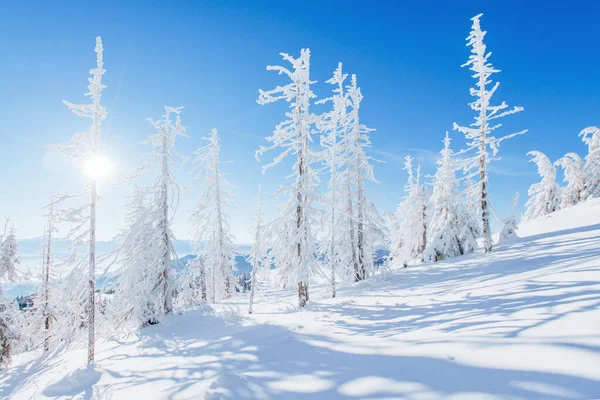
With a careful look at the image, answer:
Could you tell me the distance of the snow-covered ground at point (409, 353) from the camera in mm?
3508

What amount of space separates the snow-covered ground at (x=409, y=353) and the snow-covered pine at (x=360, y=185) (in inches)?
309

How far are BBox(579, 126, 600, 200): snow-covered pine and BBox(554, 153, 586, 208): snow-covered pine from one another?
7.91 feet

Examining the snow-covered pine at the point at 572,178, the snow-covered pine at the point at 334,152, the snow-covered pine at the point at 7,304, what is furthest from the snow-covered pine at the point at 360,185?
the snow-covered pine at the point at 572,178

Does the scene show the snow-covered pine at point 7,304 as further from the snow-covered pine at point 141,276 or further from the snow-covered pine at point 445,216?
the snow-covered pine at point 445,216

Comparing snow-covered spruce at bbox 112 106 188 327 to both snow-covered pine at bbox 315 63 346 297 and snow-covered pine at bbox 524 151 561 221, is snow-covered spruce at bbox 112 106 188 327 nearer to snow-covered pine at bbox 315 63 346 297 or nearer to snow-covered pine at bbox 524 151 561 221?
snow-covered pine at bbox 315 63 346 297

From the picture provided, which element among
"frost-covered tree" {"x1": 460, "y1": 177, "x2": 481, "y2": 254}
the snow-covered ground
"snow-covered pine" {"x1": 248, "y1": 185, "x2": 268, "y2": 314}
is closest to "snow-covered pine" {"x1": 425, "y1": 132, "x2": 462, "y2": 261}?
"frost-covered tree" {"x1": 460, "y1": 177, "x2": 481, "y2": 254}

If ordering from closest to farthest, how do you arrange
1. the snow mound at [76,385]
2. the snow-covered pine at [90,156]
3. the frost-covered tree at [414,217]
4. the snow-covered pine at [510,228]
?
the snow mound at [76,385] < the snow-covered pine at [90,156] < the snow-covered pine at [510,228] < the frost-covered tree at [414,217]

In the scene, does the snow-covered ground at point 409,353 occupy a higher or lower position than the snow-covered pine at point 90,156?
lower

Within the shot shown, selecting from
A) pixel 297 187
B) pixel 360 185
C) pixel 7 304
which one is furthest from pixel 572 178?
pixel 7 304

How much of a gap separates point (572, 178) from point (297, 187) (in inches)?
1590

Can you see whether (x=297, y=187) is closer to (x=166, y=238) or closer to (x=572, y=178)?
(x=166, y=238)

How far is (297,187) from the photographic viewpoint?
13383 millimetres

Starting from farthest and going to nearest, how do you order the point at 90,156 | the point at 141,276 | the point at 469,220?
the point at 469,220 < the point at 141,276 < the point at 90,156

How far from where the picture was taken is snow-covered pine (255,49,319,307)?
43.4 ft
